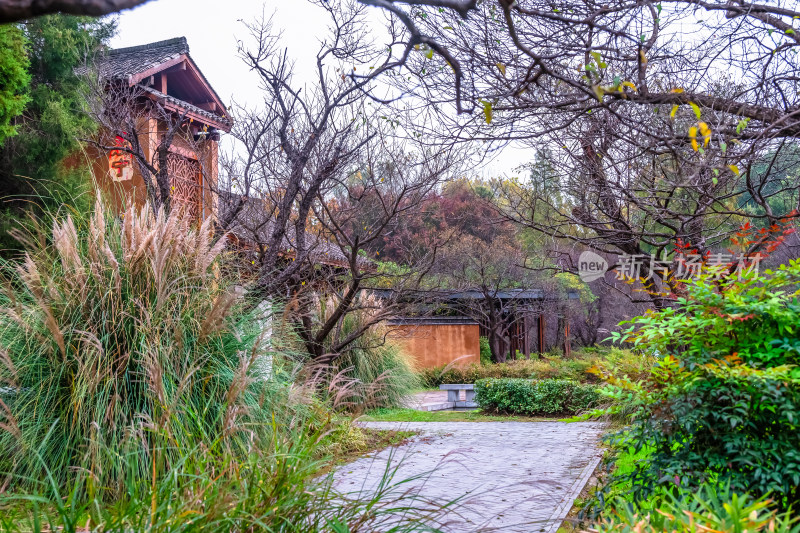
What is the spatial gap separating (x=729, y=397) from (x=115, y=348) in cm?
364

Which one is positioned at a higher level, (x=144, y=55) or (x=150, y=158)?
(x=144, y=55)

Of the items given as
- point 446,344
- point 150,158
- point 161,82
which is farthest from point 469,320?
point 150,158

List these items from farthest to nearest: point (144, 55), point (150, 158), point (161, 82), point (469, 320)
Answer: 1. point (469, 320)
2. point (144, 55)
3. point (161, 82)
4. point (150, 158)

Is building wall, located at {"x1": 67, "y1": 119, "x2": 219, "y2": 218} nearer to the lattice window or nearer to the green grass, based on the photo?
the lattice window

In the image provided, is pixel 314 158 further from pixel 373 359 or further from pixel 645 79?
pixel 373 359

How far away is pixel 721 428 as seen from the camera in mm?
3547

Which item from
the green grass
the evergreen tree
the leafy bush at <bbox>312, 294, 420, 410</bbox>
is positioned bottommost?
the green grass

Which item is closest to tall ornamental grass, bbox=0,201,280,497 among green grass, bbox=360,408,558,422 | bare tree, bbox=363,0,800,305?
bare tree, bbox=363,0,800,305

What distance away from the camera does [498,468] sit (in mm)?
6461

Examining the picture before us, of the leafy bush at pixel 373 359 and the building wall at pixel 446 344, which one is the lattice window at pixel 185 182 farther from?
the building wall at pixel 446 344

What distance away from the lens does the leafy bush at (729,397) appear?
3.27 metres

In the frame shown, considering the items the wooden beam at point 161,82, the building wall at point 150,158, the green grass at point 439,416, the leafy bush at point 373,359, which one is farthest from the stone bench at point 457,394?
the wooden beam at point 161,82

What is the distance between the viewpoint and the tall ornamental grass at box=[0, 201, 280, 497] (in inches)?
148

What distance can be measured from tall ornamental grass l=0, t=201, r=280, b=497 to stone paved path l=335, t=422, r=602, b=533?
1.07m
